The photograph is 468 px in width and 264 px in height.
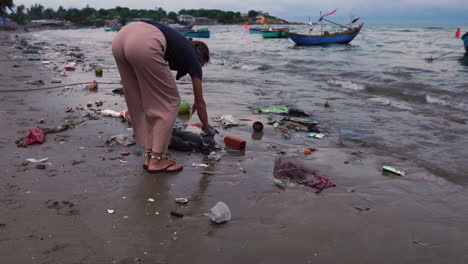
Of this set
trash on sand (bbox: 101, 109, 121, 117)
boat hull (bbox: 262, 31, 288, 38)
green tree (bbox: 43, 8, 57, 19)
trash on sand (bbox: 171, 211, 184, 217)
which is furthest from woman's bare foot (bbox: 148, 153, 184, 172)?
green tree (bbox: 43, 8, 57, 19)

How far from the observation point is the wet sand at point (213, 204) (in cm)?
204

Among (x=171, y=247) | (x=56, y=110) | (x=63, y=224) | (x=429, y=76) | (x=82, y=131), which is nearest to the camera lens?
(x=171, y=247)

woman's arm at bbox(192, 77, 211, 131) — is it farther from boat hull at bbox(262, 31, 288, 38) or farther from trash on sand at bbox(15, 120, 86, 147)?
boat hull at bbox(262, 31, 288, 38)

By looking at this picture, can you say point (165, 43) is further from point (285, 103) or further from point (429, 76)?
point (429, 76)

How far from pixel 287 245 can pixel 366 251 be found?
0.49m

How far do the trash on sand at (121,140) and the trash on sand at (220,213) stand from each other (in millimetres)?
1865

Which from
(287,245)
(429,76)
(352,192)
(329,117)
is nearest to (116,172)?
(287,245)

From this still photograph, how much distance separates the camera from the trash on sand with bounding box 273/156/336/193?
306 cm

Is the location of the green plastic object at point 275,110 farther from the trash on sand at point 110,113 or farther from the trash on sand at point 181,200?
the trash on sand at point 181,200

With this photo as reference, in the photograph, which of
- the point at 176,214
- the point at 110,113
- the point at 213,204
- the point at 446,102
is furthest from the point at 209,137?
the point at 446,102

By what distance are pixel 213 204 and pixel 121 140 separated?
183cm

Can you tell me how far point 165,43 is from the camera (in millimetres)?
2898

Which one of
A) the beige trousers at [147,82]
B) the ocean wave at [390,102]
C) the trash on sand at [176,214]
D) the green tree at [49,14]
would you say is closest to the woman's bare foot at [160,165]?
the beige trousers at [147,82]

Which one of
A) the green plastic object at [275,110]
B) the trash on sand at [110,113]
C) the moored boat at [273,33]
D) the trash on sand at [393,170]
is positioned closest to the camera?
the trash on sand at [393,170]
